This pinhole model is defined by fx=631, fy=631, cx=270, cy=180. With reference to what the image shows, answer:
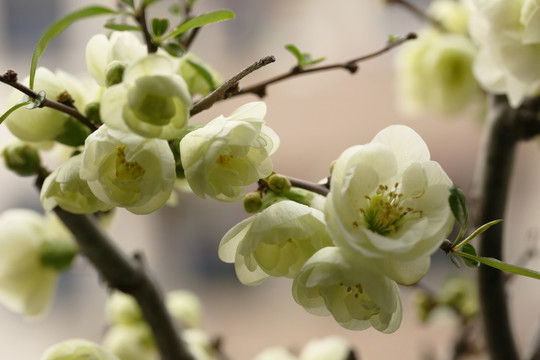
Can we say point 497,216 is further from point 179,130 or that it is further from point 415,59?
point 179,130

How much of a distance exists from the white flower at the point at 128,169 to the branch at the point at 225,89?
2 centimetres

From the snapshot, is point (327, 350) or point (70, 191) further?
point (327, 350)

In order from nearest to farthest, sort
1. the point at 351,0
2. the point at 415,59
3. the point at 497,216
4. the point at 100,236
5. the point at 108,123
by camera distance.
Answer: the point at 108,123 → the point at 100,236 → the point at 497,216 → the point at 415,59 → the point at 351,0

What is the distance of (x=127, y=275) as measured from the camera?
374 mm

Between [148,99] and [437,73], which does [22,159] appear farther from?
[437,73]

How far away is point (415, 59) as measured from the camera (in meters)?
0.60

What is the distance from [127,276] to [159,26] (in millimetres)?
161

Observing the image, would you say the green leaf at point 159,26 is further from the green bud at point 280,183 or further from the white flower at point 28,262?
→ the white flower at point 28,262

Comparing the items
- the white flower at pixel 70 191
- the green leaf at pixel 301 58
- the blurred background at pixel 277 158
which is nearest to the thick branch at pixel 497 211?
the green leaf at pixel 301 58

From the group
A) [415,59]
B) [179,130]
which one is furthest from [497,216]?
[179,130]

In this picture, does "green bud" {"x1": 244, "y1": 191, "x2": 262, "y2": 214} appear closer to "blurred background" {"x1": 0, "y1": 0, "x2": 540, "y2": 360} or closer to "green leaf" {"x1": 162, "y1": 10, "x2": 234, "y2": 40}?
"green leaf" {"x1": 162, "y1": 10, "x2": 234, "y2": 40}

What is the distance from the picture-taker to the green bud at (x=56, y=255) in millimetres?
459

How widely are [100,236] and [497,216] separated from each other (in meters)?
0.28

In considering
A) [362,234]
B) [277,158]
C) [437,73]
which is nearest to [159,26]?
[362,234]
